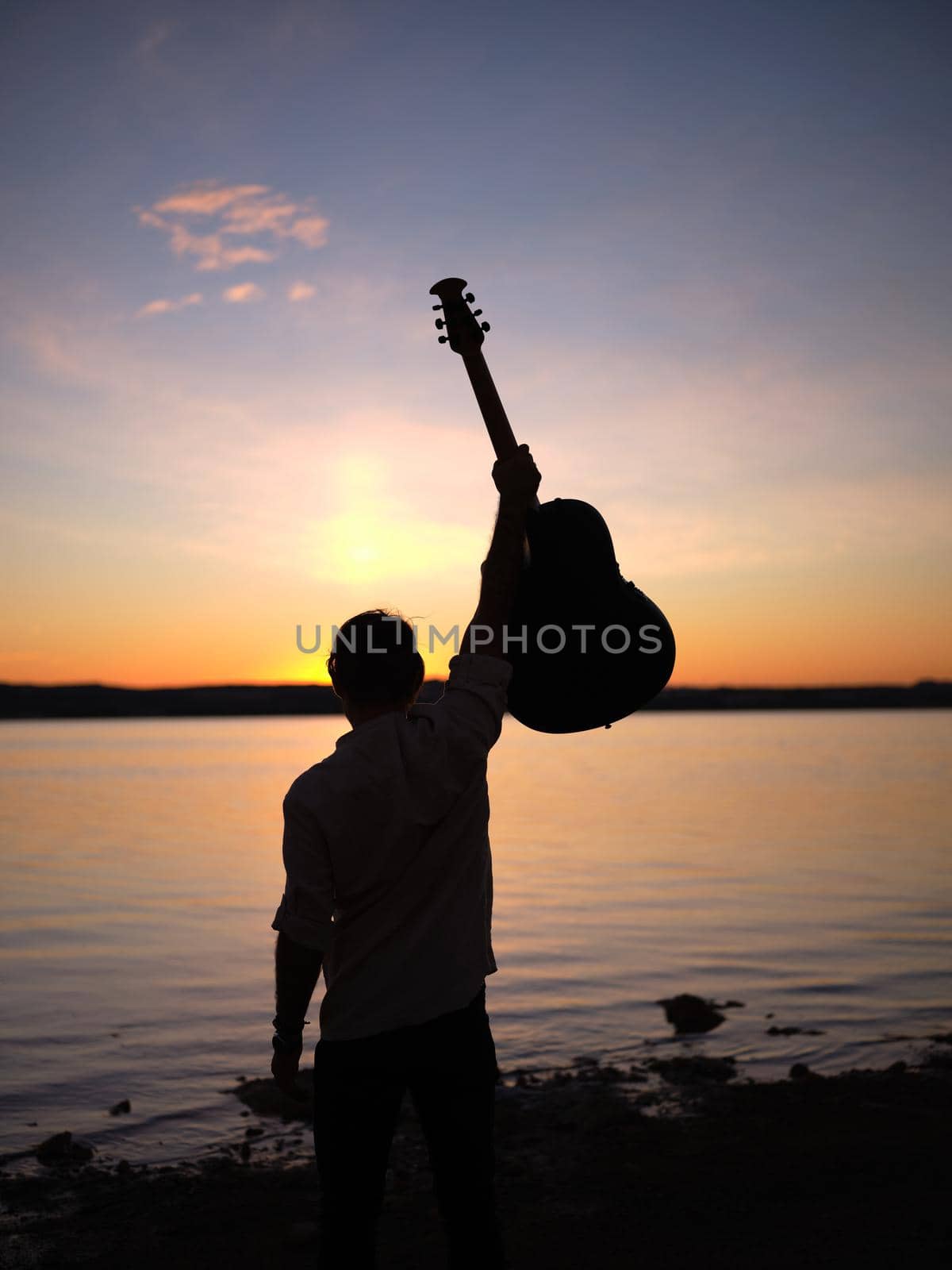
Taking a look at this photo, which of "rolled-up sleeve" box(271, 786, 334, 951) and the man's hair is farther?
the man's hair

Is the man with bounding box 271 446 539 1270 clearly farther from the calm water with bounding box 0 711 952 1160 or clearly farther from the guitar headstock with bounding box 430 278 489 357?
the calm water with bounding box 0 711 952 1160

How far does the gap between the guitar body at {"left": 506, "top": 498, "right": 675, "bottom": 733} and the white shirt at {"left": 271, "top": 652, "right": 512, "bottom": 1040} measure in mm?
145

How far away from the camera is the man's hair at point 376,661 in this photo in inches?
111

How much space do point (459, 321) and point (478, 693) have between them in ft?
3.50

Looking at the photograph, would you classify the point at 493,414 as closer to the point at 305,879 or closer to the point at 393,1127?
the point at 305,879

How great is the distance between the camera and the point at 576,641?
2.78 m

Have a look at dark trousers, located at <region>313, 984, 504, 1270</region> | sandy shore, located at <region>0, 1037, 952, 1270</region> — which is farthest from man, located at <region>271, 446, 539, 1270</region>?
sandy shore, located at <region>0, 1037, 952, 1270</region>

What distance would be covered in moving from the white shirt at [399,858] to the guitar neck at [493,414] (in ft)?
1.81

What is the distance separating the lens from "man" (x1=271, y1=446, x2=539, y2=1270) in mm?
2650

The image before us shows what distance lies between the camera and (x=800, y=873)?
62.8 ft

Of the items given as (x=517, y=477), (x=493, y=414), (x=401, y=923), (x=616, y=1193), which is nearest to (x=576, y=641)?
(x=517, y=477)

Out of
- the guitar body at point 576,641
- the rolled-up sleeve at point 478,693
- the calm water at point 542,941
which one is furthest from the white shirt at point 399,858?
the calm water at point 542,941

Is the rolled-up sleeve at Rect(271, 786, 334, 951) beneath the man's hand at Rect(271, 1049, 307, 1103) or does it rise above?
above

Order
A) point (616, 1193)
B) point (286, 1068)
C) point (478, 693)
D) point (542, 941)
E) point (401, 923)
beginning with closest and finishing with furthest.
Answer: point (478, 693) < point (401, 923) < point (286, 1068) < point (616, 1193) < point (542, 941)
